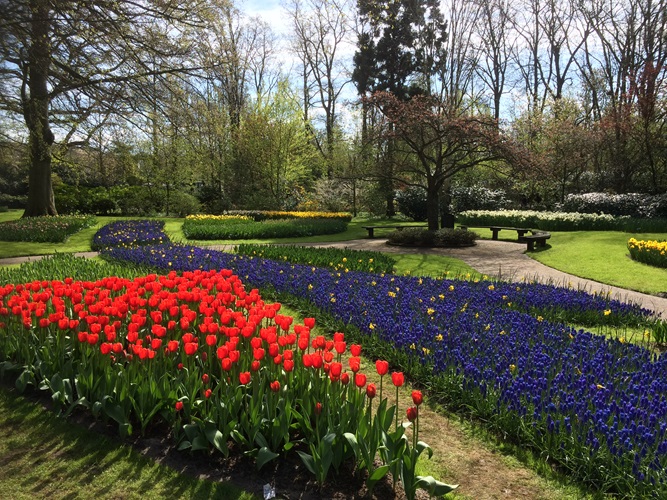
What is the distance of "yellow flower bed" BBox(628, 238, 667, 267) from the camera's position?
35.6 feet

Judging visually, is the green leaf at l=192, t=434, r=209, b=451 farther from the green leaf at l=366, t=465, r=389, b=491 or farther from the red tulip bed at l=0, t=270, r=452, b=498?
the green leaf at l=366, t=465, r=389, b=491

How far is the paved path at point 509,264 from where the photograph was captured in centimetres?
838

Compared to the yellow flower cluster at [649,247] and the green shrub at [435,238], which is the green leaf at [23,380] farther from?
the green shrub at [435,238]

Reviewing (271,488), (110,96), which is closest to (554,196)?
(110,96)

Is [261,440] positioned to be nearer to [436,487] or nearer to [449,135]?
[436,487]

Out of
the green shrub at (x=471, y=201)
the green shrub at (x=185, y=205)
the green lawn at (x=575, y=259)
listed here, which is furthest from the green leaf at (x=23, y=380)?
the green shrub at (x=185, y=205)

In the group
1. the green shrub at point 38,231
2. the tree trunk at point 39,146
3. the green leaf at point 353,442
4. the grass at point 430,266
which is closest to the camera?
the green leaf at point 353,442

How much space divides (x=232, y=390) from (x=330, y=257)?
24.0ft

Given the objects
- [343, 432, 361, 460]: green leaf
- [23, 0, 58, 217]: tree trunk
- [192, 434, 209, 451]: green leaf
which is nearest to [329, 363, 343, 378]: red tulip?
[343, 432, 361, 460]: green leaf

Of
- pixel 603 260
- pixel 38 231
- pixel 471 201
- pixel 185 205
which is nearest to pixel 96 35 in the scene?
pixel 38 231

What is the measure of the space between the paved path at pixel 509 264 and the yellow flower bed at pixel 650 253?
220 cm

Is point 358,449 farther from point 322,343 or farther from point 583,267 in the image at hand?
point 583,267

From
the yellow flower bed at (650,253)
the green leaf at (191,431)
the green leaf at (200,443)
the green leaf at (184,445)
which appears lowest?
the green leaf at (184,445)

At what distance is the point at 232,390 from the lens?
3.20 metres
